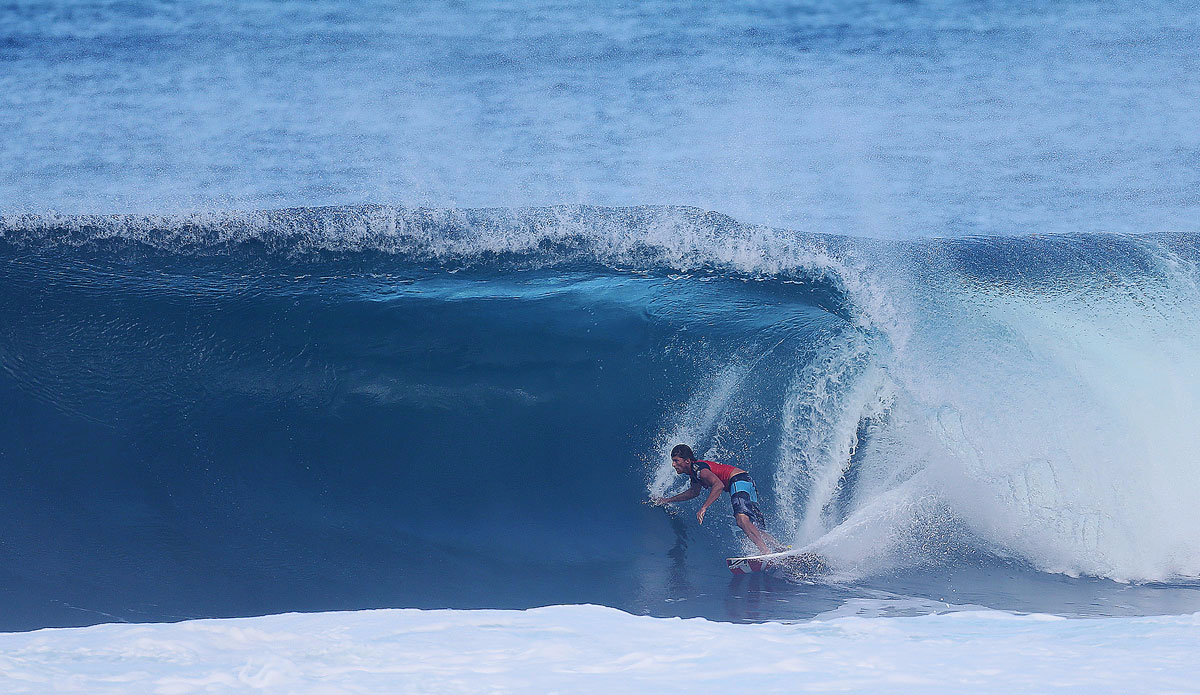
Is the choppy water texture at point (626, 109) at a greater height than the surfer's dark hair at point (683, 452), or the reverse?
the choppy water texture at point (626, 109)

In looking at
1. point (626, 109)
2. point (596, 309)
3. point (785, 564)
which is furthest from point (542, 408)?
point (626, 109)

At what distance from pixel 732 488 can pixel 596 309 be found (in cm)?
202

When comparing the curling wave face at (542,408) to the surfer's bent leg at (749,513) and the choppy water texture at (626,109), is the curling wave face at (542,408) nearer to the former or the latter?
the surfer's bent leg at (749,513)

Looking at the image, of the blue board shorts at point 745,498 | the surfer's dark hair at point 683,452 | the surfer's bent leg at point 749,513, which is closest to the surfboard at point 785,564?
the surfer's bent leg at point 749,513

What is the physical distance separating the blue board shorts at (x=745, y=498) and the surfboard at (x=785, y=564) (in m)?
0.19

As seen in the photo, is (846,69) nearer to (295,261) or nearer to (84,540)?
(295,261)

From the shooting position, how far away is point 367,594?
16.1 feet

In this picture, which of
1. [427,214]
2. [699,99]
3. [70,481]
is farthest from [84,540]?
[699,99]

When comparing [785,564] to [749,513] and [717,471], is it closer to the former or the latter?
[749,513]

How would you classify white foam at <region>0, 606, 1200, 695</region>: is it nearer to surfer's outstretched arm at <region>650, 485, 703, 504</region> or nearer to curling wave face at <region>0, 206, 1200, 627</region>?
curling wave face at <region>0, 206, 1200, 627</region>

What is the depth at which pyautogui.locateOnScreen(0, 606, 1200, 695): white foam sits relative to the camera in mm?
3248

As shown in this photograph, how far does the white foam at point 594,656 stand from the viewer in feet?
10.7

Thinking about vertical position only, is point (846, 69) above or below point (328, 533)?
above

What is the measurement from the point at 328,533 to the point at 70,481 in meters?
1.71
